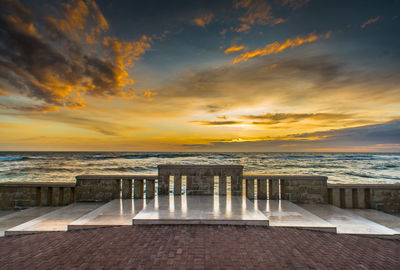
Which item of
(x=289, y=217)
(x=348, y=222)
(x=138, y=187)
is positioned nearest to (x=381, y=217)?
(x=348, y=222)

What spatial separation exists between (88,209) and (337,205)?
291 inches

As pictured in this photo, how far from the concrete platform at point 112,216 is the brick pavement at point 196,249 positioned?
0.19m

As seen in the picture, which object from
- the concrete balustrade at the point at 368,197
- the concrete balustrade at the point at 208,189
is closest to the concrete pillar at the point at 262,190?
the concrete balustrade at the point at 208,189

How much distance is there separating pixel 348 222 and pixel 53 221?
6.89m

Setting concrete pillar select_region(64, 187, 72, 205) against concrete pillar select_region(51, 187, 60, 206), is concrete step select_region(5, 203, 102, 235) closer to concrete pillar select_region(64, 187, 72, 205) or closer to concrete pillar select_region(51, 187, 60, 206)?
concrete pillar select_region(64, 187, 72, 205)

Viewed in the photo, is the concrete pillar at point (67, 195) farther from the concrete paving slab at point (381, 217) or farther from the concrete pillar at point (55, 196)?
the concrete paving slab at point (381, 217)

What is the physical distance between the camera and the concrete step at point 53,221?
418 centimetres

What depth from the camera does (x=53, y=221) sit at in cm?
477

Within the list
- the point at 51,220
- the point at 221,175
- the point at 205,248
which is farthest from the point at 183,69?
the point at 205,248

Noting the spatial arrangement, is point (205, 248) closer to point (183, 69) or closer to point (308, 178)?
point (308, 178)

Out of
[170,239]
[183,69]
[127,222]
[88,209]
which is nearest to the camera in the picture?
[170,239]

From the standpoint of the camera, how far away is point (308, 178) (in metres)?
6.36

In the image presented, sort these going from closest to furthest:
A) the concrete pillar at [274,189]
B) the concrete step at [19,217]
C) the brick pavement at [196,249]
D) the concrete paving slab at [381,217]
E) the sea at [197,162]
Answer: the brick pavement at [196,249] → the concrete step at [19,217] → the concrete paving slab at [381,217] → the concrete pillar at [274,189] → the sea at [197,162]

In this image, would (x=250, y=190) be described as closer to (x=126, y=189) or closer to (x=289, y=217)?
(x=289, y=217)
